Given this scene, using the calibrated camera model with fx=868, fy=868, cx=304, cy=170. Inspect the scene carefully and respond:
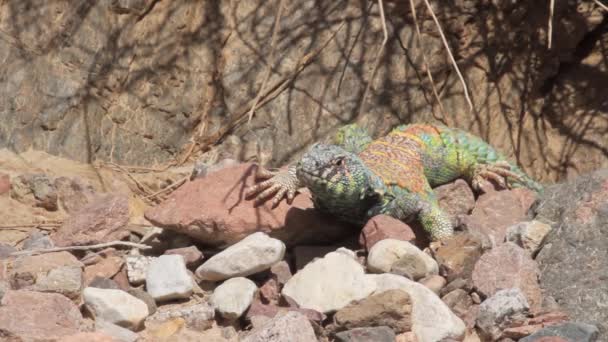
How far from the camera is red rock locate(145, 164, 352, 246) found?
15.2ft

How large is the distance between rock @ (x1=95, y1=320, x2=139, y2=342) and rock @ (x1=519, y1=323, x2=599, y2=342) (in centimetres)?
169

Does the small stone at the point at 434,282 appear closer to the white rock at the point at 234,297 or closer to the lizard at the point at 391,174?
the lizard at the point at 391,174

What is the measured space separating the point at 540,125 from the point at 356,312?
3.67 m

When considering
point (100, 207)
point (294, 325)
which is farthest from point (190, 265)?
point (294, 325)

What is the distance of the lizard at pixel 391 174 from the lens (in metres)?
4.62

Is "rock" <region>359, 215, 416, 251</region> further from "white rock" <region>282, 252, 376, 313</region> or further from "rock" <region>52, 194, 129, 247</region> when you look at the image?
"rock" <region>52, 194, 129, 247</region>

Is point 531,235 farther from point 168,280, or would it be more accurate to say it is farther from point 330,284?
point 168,280

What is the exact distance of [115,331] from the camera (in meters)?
3.76

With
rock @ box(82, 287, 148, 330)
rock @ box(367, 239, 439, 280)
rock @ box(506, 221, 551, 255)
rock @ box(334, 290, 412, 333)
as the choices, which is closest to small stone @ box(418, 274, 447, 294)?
rock @ box(367, 239, 439, 280)

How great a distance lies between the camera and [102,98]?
20.3 ft

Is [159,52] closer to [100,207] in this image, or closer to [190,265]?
[100,207]

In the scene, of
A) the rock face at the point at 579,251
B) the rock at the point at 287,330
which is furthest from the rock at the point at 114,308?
the rock face at the point at 579,251

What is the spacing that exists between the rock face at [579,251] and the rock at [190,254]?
69.6 inches

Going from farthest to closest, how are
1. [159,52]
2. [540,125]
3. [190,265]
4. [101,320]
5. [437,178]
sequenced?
[540,125] < [159,52] < [437,178] < [190,265] < [101,320]
